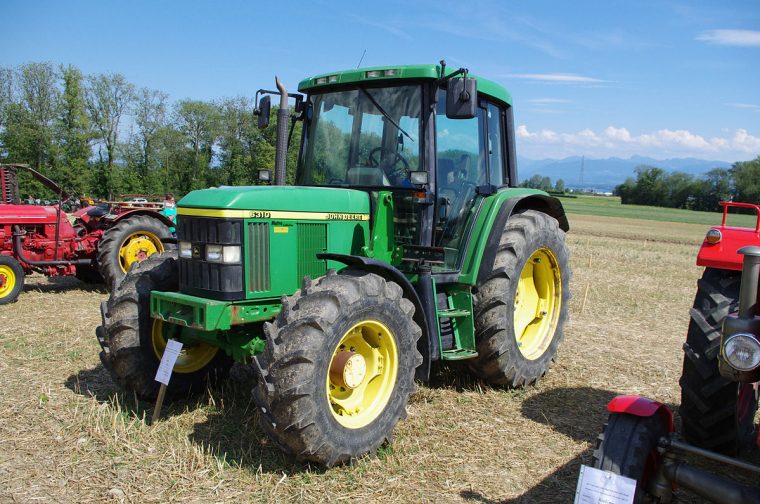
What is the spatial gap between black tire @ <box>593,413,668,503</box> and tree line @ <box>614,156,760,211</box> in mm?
65557

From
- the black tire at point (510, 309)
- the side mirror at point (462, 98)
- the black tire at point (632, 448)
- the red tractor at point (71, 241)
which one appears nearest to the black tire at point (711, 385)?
the black tire at point (632, 448)

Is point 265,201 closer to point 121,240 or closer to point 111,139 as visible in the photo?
point 121,240

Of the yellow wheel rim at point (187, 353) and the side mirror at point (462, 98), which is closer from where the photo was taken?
the side mirror at point (462, 98)

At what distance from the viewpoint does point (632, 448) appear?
2678 millimetres

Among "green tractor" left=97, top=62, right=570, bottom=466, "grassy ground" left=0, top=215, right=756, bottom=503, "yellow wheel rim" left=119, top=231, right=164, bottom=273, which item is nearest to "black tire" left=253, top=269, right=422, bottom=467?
"green tractor" left=97, top=62, right=570, bottom=466

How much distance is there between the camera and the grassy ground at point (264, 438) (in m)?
3.42

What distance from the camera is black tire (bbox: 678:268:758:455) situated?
3.55m

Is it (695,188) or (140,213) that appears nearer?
(140,213)

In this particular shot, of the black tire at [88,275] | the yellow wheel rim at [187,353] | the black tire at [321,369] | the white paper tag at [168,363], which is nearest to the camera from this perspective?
the black tire at [321,369]

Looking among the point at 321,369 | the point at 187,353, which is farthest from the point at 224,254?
the point at 187,353

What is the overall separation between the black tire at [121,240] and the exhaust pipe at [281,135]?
14.6 feet

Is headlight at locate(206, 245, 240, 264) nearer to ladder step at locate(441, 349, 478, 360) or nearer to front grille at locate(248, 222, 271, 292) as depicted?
front grille at locate(248, 222, 271, 292)

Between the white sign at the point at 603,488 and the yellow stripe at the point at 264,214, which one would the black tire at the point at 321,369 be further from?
the white sign at the point at 603,488

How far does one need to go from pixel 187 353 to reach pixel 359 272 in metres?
1.68
